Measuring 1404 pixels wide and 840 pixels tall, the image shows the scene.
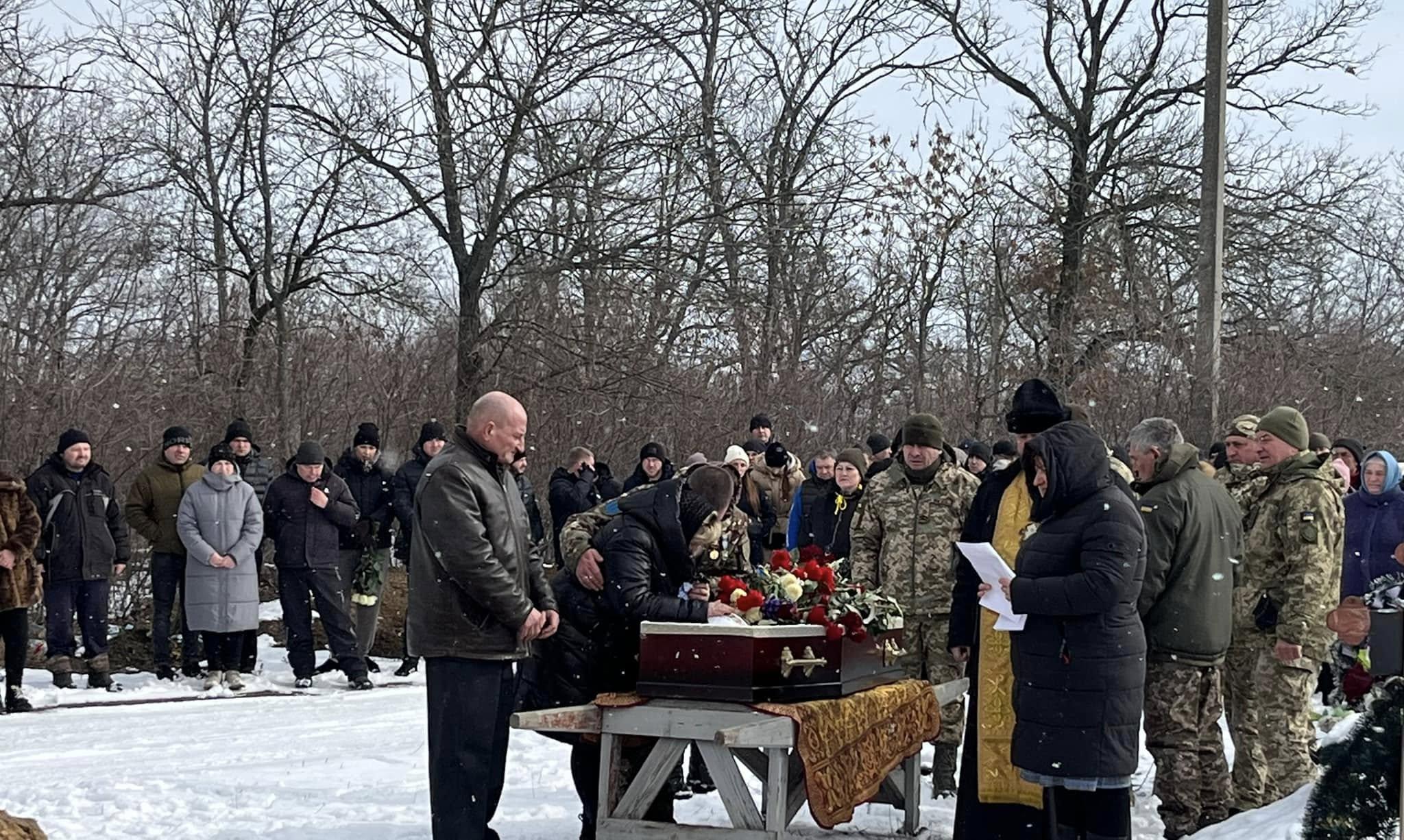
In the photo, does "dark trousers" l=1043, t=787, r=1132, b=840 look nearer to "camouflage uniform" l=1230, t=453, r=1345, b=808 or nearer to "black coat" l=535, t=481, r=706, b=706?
"black coat" l=535, t=481, r=706, b=706

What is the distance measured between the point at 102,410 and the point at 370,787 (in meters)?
7.50

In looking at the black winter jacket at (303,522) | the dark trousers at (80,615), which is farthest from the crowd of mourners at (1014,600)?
the black winter jacket at (303,522)

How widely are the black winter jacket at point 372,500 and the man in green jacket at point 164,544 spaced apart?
4.56 feet

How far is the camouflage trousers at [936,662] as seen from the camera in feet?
27.6

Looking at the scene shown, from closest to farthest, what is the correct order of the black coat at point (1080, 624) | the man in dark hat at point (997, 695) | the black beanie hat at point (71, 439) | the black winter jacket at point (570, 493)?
the black coat at point (1080, 624), the man in dark hat at point (997, 695), the black beanie hat at point (71, 439), the black winter jacket at point (570, 493)

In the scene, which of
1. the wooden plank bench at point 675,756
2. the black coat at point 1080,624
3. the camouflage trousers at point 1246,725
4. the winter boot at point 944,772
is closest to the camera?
the black coat at point 1080,624

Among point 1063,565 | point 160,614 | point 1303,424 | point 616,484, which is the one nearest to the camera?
point 1063,565

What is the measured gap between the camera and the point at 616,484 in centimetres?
1597

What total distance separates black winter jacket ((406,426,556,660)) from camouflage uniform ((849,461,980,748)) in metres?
2.90

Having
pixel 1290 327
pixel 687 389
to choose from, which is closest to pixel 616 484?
pixel 687 389

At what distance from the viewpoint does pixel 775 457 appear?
1408 cm

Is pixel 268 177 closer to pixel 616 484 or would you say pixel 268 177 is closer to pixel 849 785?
pixel 616 484

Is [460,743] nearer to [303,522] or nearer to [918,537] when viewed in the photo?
[918,537]

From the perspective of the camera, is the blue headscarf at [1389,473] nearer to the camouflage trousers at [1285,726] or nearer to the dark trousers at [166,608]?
the camouflage trousers at [1285,726]
